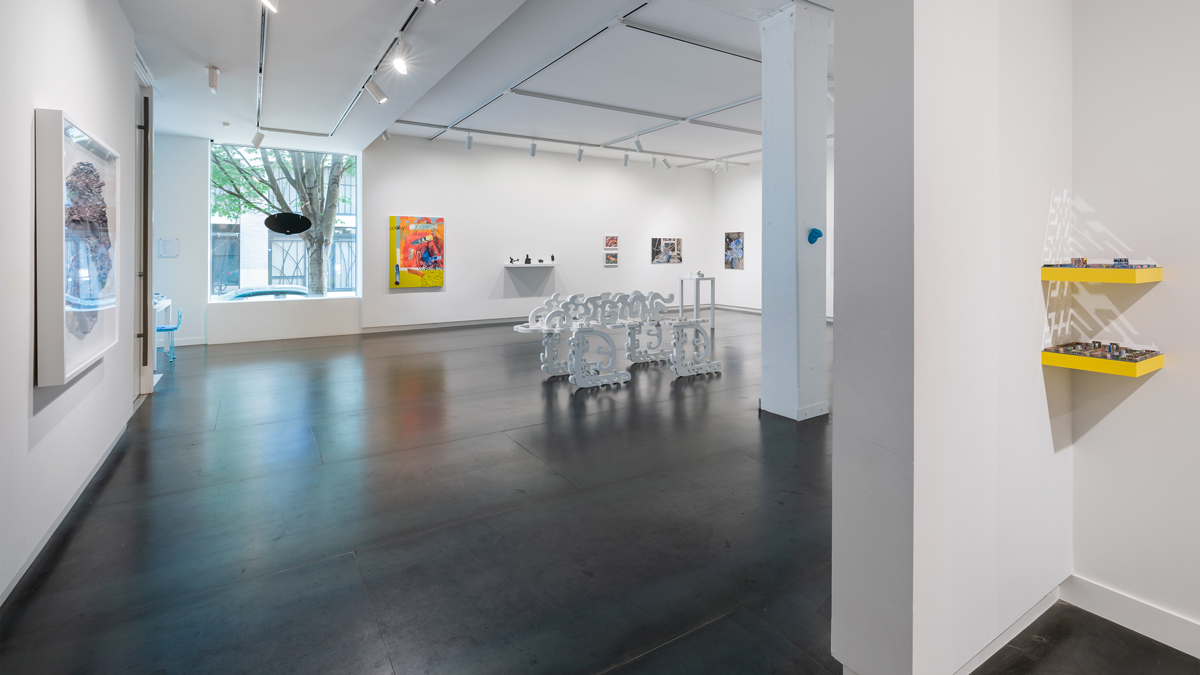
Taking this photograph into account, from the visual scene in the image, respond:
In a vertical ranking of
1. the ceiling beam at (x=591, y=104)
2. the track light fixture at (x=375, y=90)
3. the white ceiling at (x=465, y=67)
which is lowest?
the track light fixture at (x=375, y=90)

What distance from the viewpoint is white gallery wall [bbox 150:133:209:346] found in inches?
348

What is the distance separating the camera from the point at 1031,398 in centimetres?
197

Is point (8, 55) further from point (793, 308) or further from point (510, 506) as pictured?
point (793, 308)

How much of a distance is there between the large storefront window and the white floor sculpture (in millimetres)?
5502

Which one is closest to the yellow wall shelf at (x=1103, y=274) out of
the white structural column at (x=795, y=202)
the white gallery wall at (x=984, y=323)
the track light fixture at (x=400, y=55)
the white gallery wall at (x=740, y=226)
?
the white gallery wall at (x=984, y=323)

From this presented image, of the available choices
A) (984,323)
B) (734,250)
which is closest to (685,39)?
(984,323)

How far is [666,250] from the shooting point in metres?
13.9

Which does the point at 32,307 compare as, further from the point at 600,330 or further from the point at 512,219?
the point at 512,219

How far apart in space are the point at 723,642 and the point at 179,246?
9993 millimetres

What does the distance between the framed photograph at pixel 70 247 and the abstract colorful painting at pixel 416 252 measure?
6.85m

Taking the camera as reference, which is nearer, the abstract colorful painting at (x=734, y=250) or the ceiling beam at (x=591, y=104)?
the ceiling beam at (x=591, y=104)

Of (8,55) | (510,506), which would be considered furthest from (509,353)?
(8,55)

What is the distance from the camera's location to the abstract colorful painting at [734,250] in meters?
13.8

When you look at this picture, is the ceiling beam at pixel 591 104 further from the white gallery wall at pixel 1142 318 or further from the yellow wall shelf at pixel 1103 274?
the yellow wall shelf at pixel 1103 274
